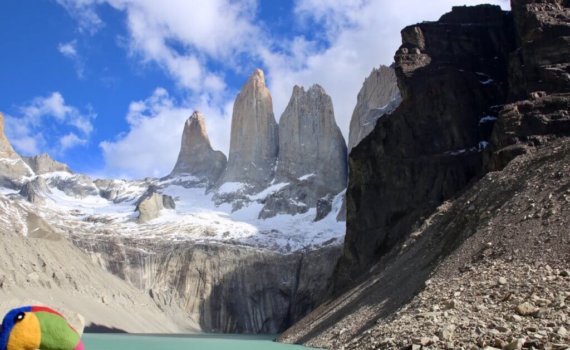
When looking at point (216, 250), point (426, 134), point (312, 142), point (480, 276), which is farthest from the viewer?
point (312, 142)

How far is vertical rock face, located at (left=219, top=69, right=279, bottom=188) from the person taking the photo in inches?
6944

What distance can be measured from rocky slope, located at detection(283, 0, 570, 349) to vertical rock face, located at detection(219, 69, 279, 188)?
100489 millimetres

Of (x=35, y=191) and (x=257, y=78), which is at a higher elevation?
(x=257, y=78)

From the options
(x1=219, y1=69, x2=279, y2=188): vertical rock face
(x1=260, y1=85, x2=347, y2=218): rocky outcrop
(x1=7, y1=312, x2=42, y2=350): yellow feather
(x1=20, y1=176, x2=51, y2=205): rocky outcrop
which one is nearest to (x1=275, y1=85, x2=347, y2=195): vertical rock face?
(x1=260, y1=85, x2=347, y2=218): rocky outcrop

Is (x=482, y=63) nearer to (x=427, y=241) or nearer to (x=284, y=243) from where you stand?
(x=427, y=241)

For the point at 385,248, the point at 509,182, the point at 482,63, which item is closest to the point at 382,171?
the point at 385,248

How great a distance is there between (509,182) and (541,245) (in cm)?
1379

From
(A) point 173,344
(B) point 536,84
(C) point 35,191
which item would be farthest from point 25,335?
(C) point 35,191

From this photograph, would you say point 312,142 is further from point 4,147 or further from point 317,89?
point 4,147

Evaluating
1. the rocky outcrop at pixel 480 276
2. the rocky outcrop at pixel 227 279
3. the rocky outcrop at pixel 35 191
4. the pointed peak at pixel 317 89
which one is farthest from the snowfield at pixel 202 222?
the rocky outcrop at pixel 480 276

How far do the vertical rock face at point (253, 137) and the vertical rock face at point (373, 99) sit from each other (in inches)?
1166

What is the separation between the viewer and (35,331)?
220 inches

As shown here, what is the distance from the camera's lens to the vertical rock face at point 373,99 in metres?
143

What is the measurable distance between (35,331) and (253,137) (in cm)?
17416
